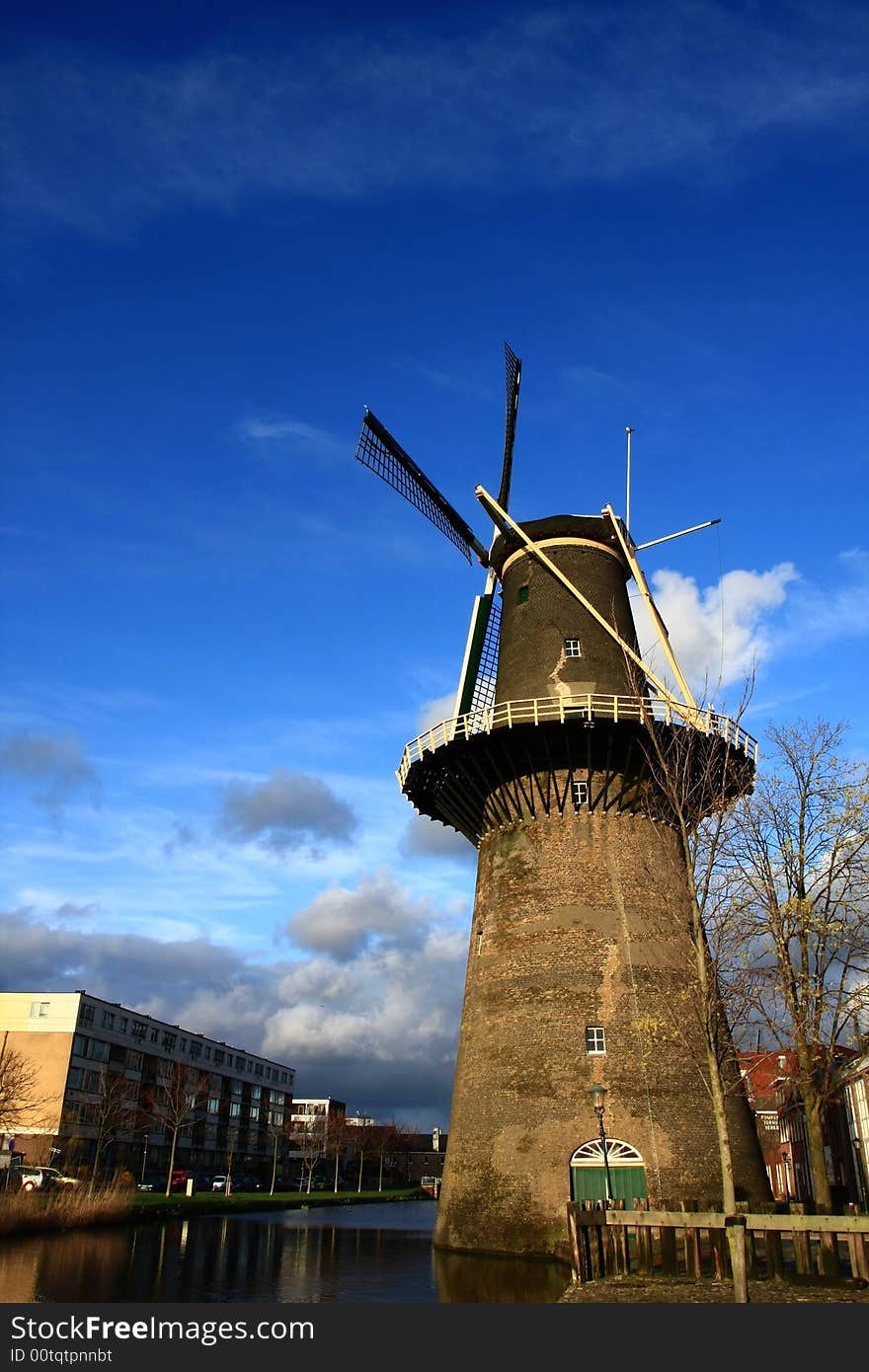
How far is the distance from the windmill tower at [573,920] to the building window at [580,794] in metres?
0.04

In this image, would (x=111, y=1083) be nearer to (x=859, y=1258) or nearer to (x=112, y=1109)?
(x=112, y=1109)

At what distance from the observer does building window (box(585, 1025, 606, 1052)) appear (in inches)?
969

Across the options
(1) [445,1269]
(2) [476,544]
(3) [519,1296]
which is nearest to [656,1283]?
(3) [519,1296]

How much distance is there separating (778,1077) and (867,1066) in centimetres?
1268

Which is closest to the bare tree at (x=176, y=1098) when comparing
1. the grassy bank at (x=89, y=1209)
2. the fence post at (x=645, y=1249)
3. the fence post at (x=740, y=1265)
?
the grassy bank at (x=89, y=1209)

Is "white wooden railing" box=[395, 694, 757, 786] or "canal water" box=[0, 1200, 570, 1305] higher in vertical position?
"white wooden railing" box=[395, 694, 757, 786]

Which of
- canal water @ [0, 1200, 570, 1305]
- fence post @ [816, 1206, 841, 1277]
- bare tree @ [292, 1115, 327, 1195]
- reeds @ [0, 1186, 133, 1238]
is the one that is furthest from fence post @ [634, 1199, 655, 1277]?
bare tree @ [292, 1115, 327, 1195]

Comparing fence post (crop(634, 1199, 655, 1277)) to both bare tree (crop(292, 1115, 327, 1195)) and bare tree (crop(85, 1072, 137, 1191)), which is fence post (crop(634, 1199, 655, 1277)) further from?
bare tree (crop(292, 1115, 327, 1195))

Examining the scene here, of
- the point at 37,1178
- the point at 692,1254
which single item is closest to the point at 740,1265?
the point at 692,1254

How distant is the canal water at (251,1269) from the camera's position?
17.4m

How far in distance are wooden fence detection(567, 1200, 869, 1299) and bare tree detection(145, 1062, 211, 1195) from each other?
174 feet

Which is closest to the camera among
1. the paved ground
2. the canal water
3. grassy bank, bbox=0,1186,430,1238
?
the paved ground

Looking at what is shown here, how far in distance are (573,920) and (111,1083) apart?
54.3 metres

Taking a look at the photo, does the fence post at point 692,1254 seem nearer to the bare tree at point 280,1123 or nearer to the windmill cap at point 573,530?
the windmill cap at point 573,530
